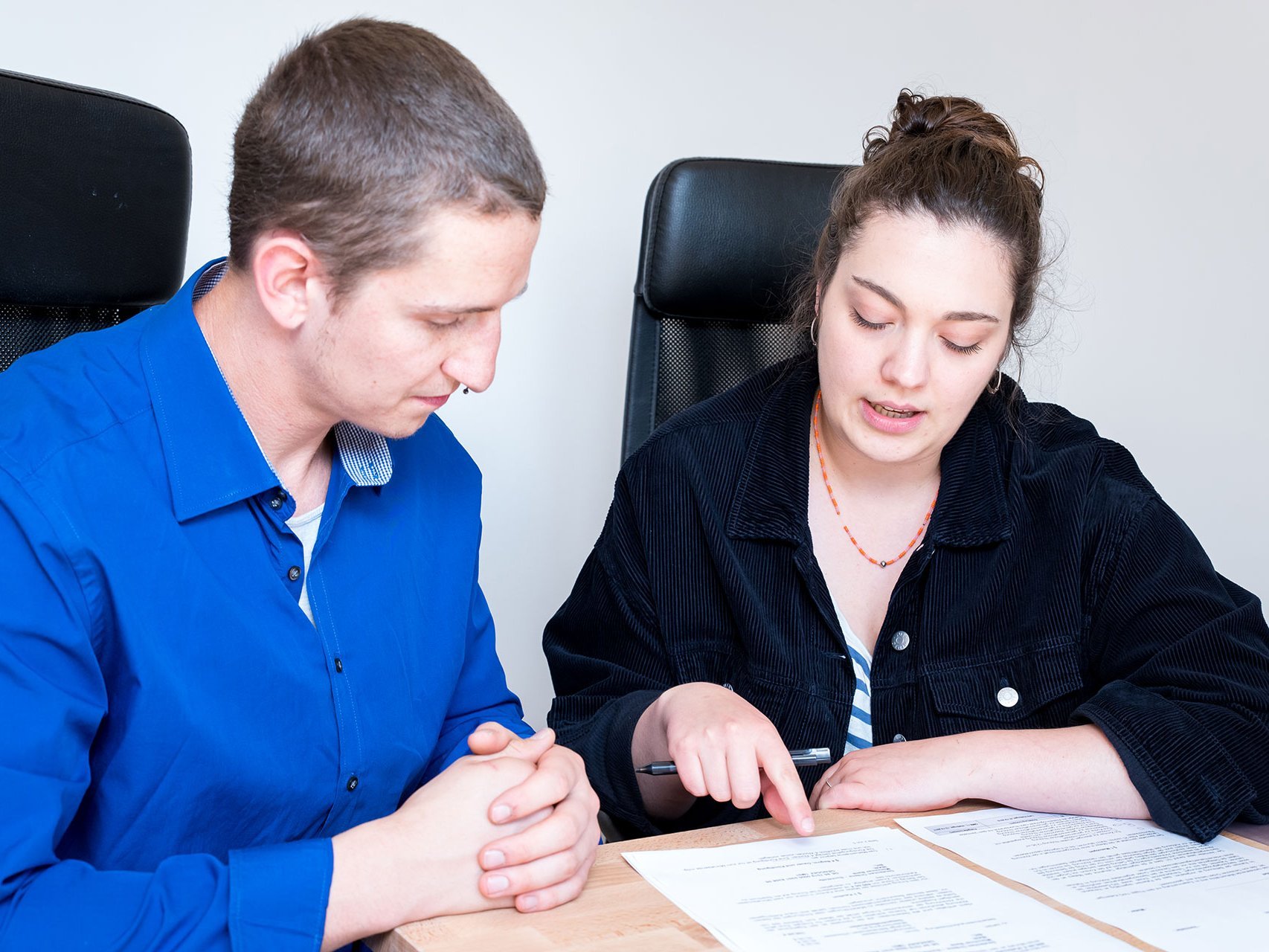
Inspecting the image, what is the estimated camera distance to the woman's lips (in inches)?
51.7

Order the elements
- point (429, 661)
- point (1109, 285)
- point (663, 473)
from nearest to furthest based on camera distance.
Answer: point (429, 661)
point (663, 473)
point (1109, 285)

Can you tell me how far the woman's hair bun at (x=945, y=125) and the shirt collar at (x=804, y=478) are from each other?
11.6 inches

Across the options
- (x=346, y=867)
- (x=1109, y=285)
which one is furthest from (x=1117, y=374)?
(x=346, y=867)

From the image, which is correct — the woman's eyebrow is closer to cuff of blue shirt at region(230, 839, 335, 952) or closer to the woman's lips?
the woman's lips

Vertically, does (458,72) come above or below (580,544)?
above

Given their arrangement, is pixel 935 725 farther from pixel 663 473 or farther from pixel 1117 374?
pixel 1117 374

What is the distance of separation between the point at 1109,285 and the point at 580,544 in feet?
4.02

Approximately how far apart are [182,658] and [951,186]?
0.89 m

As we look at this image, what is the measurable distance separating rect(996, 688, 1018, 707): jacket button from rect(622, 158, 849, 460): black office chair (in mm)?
543

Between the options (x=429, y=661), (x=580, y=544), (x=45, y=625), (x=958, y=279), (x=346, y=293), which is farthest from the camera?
(x=580, y=544)

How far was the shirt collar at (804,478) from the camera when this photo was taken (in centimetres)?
137

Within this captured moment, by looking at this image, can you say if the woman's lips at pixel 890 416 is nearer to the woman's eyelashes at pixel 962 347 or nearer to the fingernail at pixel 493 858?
the woman's eyelashes at pixel 962 347

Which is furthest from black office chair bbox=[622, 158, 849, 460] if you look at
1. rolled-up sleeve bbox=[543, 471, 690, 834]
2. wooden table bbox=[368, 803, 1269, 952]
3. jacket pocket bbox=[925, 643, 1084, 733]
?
wooden table bbox=[368, 803, 1269, 952]

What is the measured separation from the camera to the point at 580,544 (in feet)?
7.61
